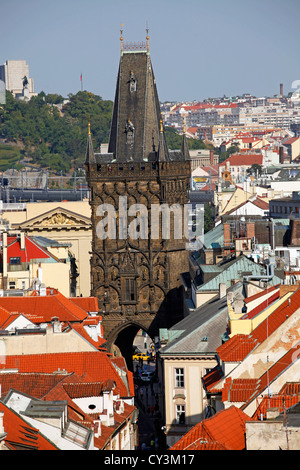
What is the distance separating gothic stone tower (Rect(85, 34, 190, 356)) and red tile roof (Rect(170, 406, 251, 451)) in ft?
188

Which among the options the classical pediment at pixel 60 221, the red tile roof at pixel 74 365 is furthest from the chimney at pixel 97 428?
the classical pediment at pixel 60 221

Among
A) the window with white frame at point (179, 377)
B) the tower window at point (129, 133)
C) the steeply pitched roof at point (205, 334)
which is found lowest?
the window with white frame at point (179, 377)

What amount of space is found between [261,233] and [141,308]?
11.1m

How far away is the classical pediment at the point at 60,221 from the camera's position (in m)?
112

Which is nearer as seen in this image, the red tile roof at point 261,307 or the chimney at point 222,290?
the red tile roof at point 261,307

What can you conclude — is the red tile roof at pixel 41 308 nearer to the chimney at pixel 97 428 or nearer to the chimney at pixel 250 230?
the chimney at pixel 250 230

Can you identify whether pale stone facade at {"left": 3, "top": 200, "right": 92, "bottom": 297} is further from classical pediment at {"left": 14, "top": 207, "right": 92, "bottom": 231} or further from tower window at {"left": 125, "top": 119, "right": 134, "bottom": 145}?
tower window at {"left": 125, "top": 119, "right": 134, "bottom": 145}

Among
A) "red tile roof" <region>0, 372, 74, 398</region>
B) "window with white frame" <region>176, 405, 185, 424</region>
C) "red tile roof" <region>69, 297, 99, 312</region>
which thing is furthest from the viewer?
"red tile roof" <region>69, 297, 99, 312</region>

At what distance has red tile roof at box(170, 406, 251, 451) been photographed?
34.1 metres

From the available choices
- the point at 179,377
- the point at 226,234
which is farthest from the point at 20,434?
the point at 226,234

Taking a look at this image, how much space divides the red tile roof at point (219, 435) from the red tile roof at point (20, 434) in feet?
14.6

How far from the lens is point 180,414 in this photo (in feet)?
206

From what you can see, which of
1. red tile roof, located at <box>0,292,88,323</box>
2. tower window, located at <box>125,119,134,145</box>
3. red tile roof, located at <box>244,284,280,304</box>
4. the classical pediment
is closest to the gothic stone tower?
tower window, located at <box>125,119,134,145</box>
